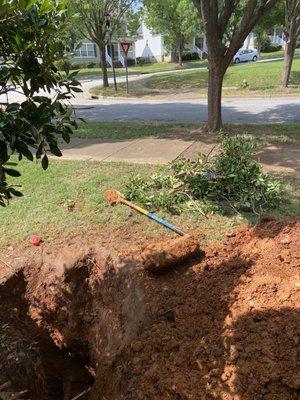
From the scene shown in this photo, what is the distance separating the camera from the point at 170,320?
10.8 feet

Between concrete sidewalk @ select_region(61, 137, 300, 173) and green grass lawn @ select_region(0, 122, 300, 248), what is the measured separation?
0.52m

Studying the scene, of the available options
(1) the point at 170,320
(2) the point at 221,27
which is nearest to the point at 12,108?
(1) the point at 170,320

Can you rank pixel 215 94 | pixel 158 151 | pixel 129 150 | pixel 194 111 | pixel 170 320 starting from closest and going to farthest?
pixel 170 320
pixel 158 151
pixel 129 150
pixel 215 94
pixel 194 111

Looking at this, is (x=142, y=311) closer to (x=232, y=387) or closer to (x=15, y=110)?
(x=232, y=387)

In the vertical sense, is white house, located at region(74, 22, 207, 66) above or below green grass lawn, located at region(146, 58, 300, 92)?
above

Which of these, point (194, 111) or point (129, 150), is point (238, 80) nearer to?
point (194, 111)

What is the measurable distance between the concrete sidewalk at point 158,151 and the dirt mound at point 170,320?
111 inches

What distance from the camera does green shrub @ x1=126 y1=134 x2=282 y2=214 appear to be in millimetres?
5098

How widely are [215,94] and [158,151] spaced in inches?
87.2

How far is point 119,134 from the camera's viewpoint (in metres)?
9.77

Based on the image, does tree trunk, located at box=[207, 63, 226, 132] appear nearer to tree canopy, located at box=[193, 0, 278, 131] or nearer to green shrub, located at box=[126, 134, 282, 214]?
tree canopy, located at box=[193, 0, 278, 131]

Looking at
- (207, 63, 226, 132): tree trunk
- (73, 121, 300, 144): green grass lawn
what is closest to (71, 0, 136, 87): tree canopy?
(73, 121, 300, 144): green grass lawn

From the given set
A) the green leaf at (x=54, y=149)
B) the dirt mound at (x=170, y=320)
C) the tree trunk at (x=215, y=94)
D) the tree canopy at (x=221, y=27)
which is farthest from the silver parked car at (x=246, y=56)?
the green leaf at (x=54, y=149)

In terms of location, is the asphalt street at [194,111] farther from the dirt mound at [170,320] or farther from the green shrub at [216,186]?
the dirt mound at [170,320]
